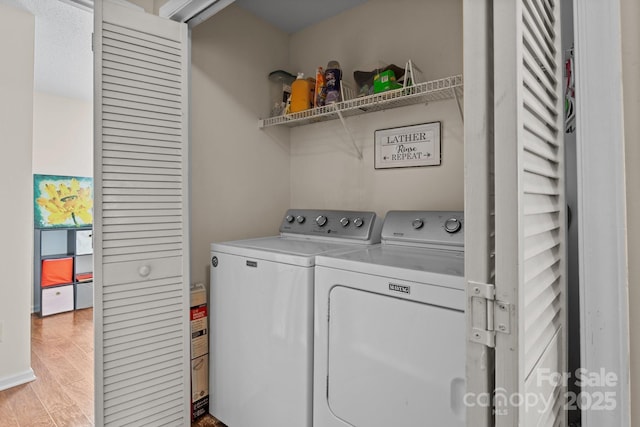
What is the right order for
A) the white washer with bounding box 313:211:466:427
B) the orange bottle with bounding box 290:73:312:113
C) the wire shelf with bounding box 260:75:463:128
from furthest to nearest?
the orange bottle with bounding box 290:73:312:113 → the wire shelf with bounding box 260:75:463:128 → the white washer with bounding box 313:211:466:427

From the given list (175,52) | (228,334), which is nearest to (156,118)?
(175,52)

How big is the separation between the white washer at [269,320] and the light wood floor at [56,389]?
1.31ft

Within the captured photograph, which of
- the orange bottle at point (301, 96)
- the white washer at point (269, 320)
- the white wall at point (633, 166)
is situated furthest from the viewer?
the orange bottle at point (301, 96)

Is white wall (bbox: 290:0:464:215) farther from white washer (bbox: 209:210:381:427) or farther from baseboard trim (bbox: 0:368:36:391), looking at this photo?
baseboard trim (bbox: 0:368:36:391)

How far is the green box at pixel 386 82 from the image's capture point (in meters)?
1.83

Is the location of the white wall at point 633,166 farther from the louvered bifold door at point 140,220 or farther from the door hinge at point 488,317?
the louvered bifold door at point 140,220

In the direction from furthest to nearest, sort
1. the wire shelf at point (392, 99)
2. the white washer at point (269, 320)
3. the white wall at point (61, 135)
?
1. the white wall at point (61, 135)
2. the wire shelf at point (392, 99)
3. the white washer at point (269, 320)

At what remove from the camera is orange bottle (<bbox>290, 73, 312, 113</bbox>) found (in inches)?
86.0

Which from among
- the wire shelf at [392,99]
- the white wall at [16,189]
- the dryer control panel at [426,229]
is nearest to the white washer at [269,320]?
the dryer control panel at [426,229]

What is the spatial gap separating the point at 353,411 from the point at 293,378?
31 cm

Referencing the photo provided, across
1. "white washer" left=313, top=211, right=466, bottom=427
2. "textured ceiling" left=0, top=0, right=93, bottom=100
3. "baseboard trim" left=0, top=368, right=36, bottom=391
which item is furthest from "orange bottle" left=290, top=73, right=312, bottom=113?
"baseboard trim" left=0, top=368, right=36, bottom=391

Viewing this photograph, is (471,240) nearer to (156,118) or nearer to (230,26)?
(156,118)

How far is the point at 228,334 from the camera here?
187 centimetres

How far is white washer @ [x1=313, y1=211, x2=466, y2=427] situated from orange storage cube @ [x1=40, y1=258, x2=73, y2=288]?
167 inches
